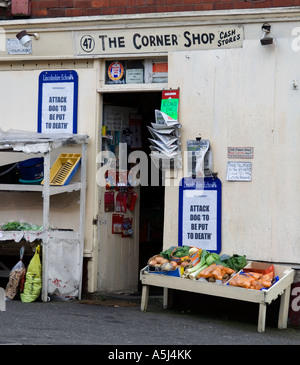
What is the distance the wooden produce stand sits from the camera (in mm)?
9023

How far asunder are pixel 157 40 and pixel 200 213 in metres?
2.25

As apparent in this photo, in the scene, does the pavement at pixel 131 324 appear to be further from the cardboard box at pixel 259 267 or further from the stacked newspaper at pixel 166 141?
the stacked newspaper at pixel 166 141

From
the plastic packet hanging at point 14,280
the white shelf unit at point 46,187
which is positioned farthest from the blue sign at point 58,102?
the plastic packet hanging at point 14,280

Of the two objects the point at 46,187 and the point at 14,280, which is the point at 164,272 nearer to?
the point at 46,187

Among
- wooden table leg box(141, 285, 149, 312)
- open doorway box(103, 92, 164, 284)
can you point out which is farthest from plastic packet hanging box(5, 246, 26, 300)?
open doorway box(103, 92, 164, 284)

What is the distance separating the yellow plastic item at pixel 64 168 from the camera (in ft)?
34.6

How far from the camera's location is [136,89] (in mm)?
10727

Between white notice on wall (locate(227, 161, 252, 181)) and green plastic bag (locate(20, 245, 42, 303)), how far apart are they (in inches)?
103

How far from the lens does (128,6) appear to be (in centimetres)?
1066

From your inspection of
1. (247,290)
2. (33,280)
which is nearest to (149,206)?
(33,280)

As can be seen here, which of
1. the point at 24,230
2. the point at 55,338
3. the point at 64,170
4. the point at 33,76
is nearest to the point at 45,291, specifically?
the point at 24,230

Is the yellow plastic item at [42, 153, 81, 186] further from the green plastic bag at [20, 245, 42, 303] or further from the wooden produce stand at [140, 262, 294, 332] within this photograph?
the wooden produce stand at [140, 262, 294, 332]

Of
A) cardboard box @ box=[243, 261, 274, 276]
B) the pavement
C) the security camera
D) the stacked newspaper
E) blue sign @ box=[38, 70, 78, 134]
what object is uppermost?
the security camera

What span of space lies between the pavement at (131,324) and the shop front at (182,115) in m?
0.74
